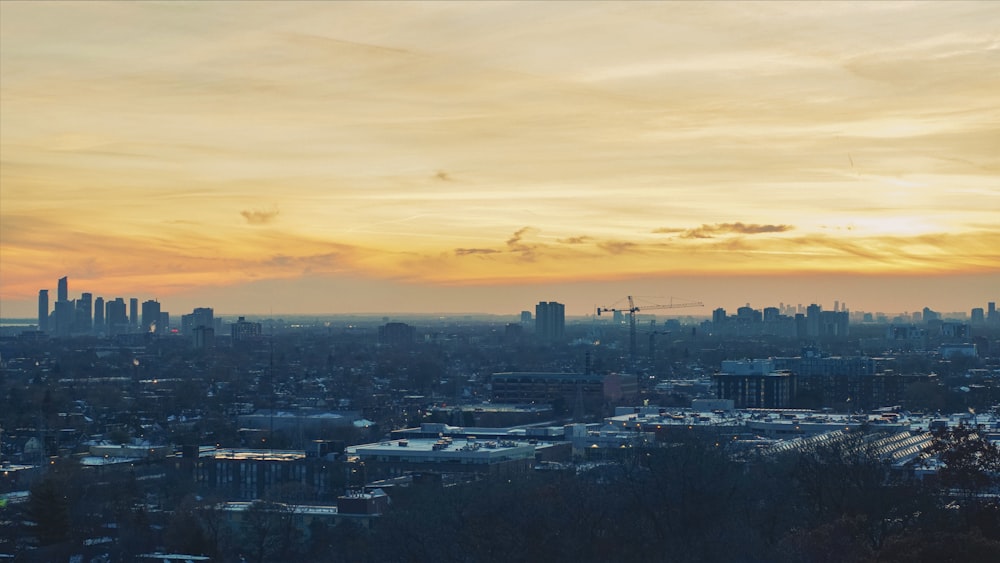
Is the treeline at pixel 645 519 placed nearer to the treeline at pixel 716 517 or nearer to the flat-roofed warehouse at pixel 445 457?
the treeline at pixel 716 517

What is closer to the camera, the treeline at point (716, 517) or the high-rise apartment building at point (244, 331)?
the treeline at point (716, 517)

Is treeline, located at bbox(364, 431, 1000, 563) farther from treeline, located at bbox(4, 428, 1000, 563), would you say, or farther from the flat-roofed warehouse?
the flat-roofed warehouse

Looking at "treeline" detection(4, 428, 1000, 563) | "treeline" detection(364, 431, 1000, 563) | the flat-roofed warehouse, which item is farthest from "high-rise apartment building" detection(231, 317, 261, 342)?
"treeline" detection(364, 431, 1000, 563)

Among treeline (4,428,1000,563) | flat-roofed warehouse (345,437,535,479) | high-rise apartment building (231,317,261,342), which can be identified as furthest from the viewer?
high-rise apartment building (231,317,261,342)

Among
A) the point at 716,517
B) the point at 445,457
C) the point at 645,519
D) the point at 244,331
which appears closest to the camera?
the point at 716,517

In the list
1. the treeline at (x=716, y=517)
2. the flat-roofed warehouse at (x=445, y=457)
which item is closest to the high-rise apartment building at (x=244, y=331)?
the flat-roofed warehouse at (x=445, y=457)

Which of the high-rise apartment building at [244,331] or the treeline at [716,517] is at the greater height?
the high-rise apartment building at [244,331]

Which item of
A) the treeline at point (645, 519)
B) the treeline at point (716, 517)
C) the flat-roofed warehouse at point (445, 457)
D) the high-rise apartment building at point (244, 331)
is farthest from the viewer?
the high-rise apartment building at point (244, 331)

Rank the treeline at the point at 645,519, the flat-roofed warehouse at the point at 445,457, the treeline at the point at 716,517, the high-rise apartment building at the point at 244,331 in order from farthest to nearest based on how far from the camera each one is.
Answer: the high-rise apartment building at the point at 244,331, the flat-roofed warehouse at the point at 445,457, the treeline at the point at 645,519, the treeline at the point at 716,517

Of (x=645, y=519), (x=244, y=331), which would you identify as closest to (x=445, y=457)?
(x=645, y=519)

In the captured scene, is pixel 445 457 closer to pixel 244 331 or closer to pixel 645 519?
pixel 645 519

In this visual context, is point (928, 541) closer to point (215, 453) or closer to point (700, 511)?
point (700, 511)
